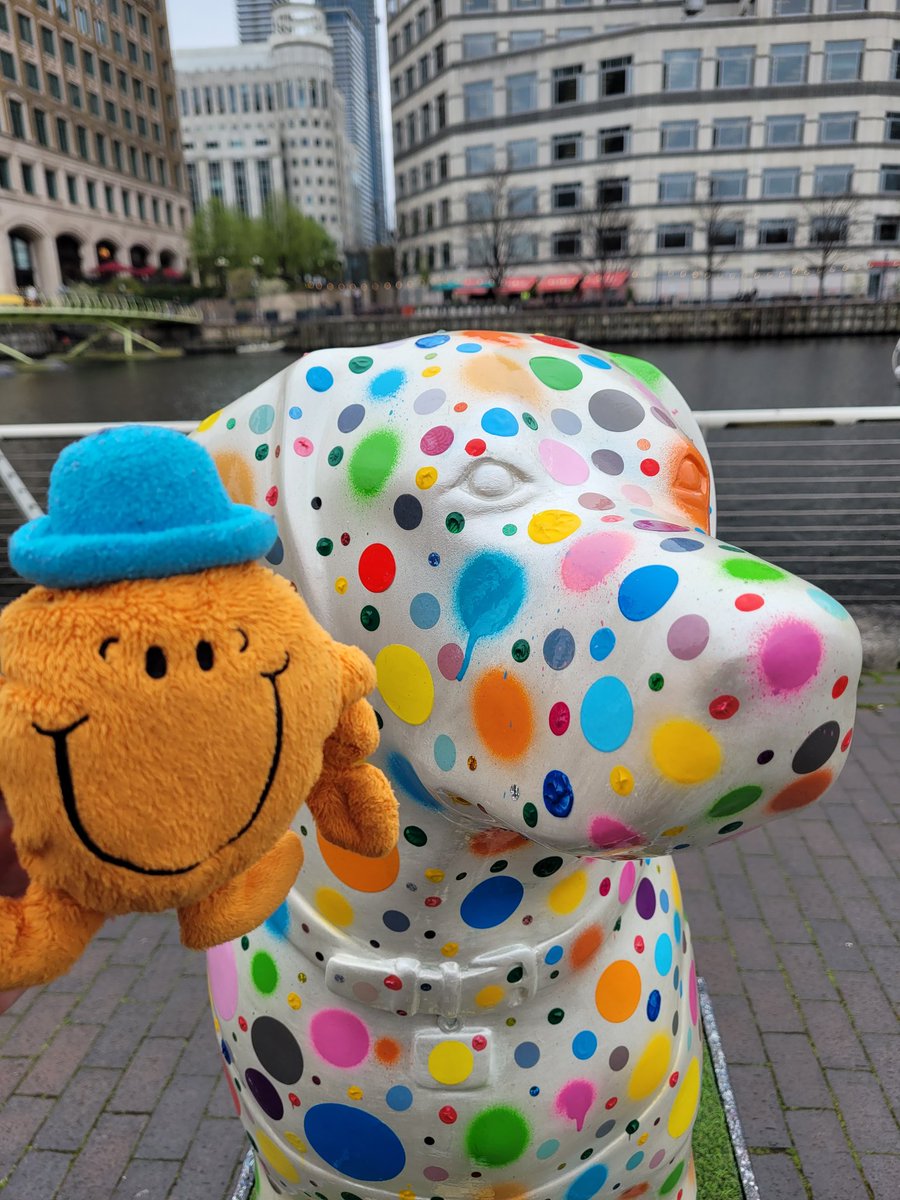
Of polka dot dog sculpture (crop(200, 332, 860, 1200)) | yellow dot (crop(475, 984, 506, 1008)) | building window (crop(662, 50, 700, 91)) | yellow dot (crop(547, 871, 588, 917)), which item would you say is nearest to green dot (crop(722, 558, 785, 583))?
polka dot dog sculpture (crop(200, 332, 860, 1200))

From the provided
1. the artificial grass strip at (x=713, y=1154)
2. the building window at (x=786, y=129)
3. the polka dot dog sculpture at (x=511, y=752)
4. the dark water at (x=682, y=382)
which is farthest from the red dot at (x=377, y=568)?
the building window at (x=786, y=129)

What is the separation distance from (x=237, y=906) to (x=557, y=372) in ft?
2.21

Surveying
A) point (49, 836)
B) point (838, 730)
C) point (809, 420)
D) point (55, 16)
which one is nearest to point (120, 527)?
point (49, 836)

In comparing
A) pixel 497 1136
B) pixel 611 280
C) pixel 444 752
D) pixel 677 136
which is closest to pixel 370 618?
pixel 444 752

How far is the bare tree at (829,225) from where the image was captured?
1394 inches

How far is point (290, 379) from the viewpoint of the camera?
1049 mm

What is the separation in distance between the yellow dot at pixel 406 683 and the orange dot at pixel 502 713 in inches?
3.0

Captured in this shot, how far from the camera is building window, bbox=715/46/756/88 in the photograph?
35000mm

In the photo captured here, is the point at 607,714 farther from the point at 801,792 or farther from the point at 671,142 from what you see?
the point at 671,142

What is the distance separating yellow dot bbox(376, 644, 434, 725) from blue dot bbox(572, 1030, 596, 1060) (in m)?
0.54

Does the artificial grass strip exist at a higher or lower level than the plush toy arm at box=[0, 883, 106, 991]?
lower

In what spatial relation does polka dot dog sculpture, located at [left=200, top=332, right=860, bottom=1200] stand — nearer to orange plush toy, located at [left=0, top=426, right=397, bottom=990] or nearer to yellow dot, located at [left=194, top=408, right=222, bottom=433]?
yellow dot, located at [left=194, top=408, right=222, bottom=433]

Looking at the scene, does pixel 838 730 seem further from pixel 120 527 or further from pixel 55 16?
pixel 55 16

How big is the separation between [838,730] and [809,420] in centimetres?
360
